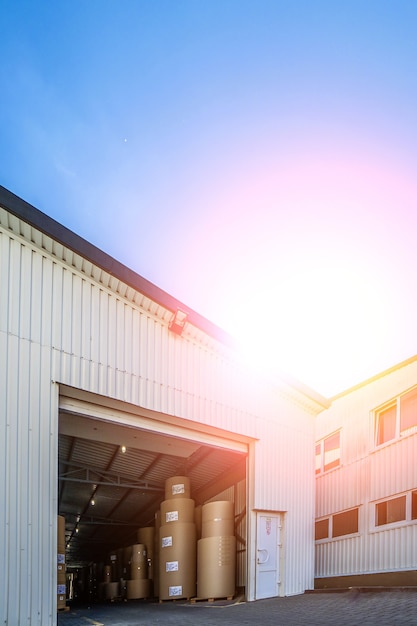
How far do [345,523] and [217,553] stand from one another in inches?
209

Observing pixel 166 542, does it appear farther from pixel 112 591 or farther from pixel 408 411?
pixel 112 591

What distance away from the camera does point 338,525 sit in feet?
59.3

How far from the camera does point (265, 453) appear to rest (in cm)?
1401

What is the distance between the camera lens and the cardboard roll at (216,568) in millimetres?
13648

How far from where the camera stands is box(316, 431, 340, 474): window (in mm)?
18984

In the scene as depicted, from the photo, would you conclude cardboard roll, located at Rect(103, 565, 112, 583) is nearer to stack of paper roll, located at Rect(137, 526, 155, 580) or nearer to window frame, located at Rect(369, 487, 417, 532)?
stack of paper roll, located at Rect(137, 526, 155, 580)

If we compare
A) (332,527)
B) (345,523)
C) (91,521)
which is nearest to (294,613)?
(345,523)

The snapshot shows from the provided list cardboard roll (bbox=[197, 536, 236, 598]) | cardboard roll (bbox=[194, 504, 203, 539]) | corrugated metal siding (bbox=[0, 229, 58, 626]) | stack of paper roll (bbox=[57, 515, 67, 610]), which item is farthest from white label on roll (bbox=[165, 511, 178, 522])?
corrugated metal siding (bbox=[0, 229, 58, 626])

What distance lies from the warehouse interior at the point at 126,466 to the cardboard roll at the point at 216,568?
2.21 feet

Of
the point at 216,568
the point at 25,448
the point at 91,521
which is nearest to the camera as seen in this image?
the point at 25,448

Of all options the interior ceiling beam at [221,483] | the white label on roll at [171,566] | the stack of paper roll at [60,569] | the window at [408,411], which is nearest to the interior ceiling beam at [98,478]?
the interior ceiling beam at [221,483]

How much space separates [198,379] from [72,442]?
3634 mm

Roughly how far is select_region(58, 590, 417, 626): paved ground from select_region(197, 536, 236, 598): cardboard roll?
31 centimetres

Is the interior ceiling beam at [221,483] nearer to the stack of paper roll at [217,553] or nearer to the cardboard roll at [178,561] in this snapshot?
the stack of paper roll at [217,553]
